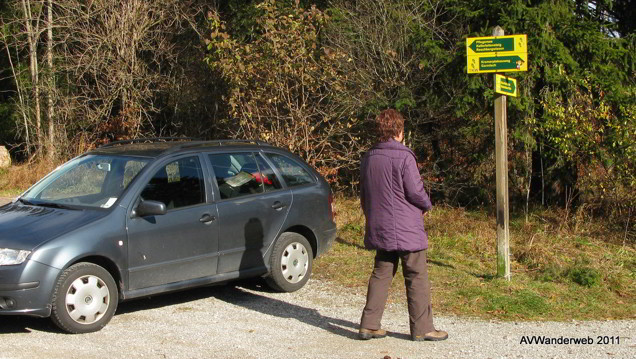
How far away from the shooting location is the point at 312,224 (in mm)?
8648

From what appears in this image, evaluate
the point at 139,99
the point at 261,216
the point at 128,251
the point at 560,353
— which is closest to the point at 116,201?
the point at 128,251

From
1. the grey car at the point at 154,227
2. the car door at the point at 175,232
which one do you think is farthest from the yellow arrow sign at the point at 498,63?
the car door at the point at 175,232

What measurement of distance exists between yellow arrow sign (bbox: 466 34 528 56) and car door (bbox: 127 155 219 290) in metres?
3.30

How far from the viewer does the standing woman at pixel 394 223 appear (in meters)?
6.38

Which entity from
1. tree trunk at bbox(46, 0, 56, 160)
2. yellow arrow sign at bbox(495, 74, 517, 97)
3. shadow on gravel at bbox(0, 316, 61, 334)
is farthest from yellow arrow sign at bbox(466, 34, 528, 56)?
tree trunk at bbox(46, 0, 56, 160)

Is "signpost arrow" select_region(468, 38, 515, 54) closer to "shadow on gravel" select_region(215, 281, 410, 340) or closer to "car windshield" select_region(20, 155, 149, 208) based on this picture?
"shadow on gravel" select_region(215, 281, 410, 340)

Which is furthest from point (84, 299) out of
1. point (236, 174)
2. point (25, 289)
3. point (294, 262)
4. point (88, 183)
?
point (294, 262)

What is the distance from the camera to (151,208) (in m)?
6.99

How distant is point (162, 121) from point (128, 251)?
50.1ft

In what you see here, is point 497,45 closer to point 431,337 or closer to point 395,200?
point 395,200

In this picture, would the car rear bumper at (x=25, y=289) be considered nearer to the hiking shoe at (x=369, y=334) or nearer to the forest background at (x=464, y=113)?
the hiking shoe at (x=369, y=334)

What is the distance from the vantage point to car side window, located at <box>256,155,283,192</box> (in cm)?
839

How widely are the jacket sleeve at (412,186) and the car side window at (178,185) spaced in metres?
2.27

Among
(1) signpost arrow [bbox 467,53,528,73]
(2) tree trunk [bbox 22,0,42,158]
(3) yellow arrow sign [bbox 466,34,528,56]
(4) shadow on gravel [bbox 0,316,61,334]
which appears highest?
(2) tree trunk [bbox 22,0,42,158]
